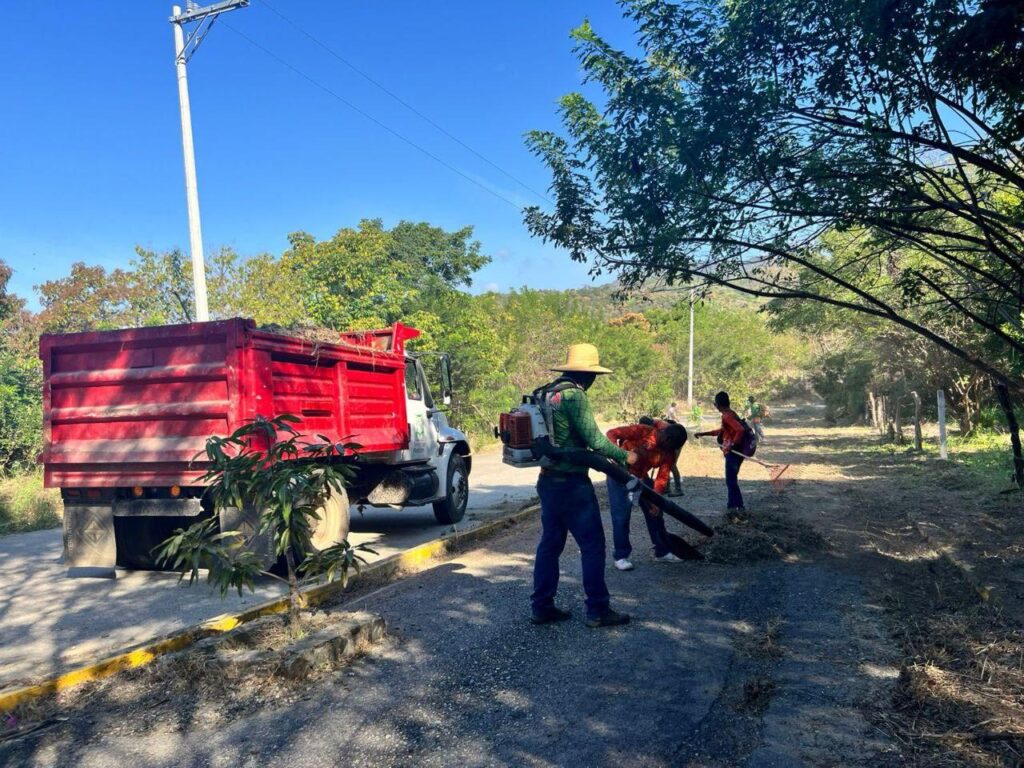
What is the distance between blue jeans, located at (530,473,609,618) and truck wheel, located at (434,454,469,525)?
466 cm

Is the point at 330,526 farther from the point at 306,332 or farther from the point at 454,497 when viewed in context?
the point at 454,497

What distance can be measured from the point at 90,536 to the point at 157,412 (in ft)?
4.98

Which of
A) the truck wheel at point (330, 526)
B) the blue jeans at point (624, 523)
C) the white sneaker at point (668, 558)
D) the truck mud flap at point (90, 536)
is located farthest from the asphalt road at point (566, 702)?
the truck mud flap at point (90, 536)

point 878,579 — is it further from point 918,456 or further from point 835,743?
point 918,456

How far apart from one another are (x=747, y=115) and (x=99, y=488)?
6431 mm

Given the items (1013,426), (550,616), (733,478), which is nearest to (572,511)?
(550,616)

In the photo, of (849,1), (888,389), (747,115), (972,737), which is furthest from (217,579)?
(888,389)

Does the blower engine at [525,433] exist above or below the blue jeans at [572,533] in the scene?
above

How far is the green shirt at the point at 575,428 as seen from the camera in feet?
16.0

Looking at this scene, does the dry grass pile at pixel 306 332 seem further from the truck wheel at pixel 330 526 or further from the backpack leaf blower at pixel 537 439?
the backpack leaf blower at pixel 537 439

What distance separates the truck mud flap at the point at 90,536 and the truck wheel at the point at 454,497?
3911mm

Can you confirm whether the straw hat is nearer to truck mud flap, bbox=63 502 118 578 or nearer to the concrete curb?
the concrete curb

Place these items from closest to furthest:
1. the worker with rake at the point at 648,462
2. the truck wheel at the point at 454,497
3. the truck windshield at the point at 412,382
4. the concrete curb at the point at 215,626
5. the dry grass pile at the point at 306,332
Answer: the concrete curb at the point at 215,626 → the worker with rake at the point at 648,462 → the dry grass pile at the point at 306,332 → the truck windshield at the point at 412,382 → the truck wheel at the point at 454,497

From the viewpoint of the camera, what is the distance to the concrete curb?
13.6ft
